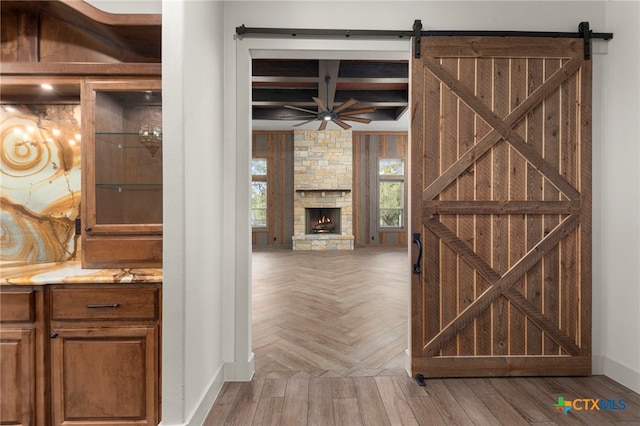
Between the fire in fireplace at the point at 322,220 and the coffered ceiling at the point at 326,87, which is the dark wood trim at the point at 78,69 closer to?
the coffered ceiling at the point at 326,87

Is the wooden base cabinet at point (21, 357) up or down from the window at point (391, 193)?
down

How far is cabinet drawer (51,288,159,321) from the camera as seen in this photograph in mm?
1481

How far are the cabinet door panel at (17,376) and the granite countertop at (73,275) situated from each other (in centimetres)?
25

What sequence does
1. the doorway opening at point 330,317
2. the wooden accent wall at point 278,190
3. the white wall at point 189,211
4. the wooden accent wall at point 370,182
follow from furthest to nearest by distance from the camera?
1. the wooden accent wall at point 370,182
2. the wooden accent wall at point 278,190
3. the doorway opening at point 330,317
4. the white wall at point 189,211

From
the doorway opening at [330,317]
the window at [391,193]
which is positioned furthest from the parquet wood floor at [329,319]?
the window at [391,193]

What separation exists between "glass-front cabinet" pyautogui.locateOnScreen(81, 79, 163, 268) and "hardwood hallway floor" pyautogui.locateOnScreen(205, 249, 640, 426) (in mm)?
1146

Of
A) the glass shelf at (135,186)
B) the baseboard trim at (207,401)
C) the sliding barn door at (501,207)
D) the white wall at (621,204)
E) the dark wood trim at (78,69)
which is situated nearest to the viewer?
the baseboard trim at (207,401)

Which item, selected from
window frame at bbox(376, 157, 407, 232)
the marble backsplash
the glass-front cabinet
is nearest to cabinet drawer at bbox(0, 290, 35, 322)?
the glass-front cabinet

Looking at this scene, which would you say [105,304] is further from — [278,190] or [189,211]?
[278,190]

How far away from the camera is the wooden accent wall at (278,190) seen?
26.7 ft

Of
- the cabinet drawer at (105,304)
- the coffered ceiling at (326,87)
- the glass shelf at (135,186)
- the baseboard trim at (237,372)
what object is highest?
the coffered ceiling at (326,87)

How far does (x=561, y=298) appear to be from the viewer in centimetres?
216

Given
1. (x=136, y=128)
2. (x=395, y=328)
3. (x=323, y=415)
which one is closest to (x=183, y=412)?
(x=323, y=415)

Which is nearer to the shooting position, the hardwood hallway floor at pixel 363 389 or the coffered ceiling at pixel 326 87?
the hardwood hallway floor at pixel 363 389
